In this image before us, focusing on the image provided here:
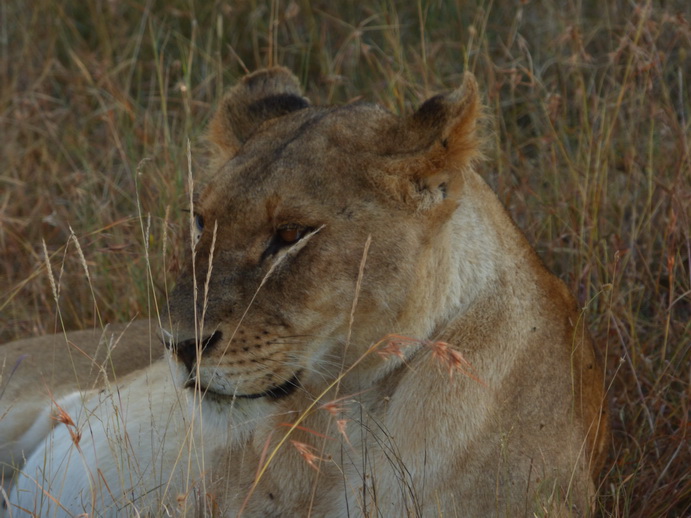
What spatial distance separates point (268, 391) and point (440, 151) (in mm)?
737

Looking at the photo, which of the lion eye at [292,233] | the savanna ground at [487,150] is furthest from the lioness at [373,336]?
the savanna ground at [487,150]

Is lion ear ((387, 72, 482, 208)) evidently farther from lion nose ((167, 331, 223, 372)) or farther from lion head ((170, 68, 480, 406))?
lion nose ((167, 331, 223, 372))

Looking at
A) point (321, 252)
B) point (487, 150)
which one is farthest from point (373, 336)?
point (487, 150)

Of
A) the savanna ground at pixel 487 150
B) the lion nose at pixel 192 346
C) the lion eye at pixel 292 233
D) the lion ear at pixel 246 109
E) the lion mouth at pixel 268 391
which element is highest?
the lion ear at pixel 246 109

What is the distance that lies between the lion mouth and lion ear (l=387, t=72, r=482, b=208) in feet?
1.77

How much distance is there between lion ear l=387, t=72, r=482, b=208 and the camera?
109 inches

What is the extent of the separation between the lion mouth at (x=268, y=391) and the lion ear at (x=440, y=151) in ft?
1.77

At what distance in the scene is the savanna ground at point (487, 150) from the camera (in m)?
3.89

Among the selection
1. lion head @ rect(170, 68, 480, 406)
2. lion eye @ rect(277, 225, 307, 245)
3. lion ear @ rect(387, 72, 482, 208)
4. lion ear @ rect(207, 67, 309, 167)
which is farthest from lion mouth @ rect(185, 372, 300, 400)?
lion ear @ rect(207, 67, 309, 167)

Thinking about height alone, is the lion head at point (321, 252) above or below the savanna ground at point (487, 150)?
above

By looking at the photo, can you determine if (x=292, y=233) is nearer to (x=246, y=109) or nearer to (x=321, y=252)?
(x=321, y=252)

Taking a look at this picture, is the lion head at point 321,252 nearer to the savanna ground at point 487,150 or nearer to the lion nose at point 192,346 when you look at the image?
the lion nose at point 192,346

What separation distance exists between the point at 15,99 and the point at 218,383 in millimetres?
4018

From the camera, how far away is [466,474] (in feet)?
9.05
